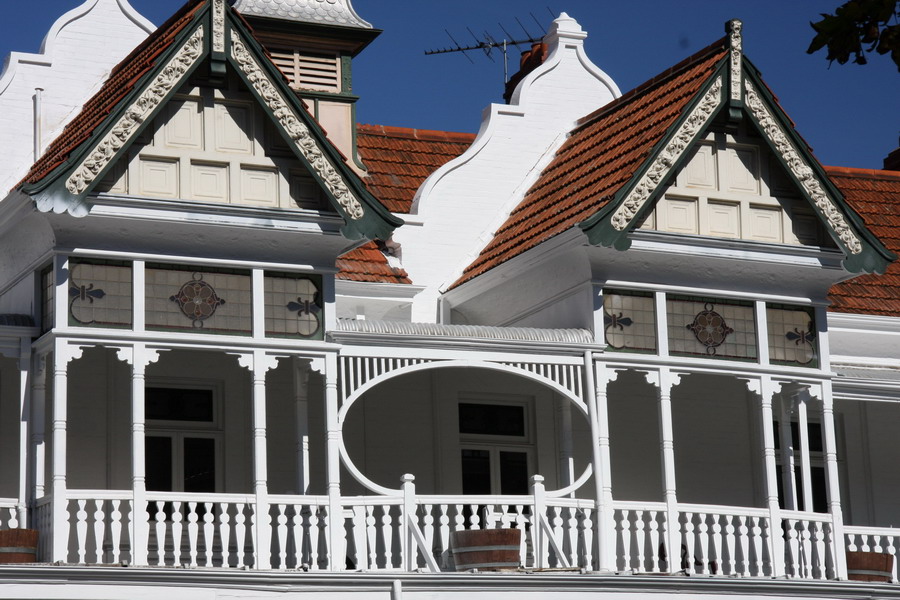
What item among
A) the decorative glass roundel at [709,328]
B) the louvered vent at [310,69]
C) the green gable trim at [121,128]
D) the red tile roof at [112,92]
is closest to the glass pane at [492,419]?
the decorative glass roundel at [709,328]

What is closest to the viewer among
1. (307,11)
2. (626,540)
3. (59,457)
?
(59,457)

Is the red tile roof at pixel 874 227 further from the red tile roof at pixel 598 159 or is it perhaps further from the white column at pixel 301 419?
the white column at pixel 301 419

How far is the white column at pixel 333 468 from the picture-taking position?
1752 cm

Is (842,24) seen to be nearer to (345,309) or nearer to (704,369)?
(704,369)

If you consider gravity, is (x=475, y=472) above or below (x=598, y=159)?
below

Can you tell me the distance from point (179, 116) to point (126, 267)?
1.69 metres

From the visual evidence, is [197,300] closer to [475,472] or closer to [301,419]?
[301,419]

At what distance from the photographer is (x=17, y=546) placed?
16641mm

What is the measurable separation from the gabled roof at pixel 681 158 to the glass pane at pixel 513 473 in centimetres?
242

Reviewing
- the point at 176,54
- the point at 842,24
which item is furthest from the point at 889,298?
the point at 842,24

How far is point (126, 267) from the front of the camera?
57.4 feet

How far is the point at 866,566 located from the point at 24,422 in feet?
31.5

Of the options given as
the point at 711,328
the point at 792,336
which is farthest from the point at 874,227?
the point at 711,328

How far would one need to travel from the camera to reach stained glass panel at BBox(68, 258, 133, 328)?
1719 cm
